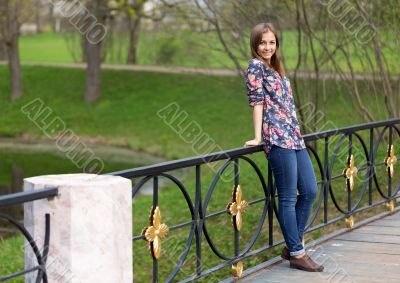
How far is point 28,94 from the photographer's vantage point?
35.3 m

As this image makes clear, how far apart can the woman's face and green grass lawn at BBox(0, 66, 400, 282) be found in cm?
804

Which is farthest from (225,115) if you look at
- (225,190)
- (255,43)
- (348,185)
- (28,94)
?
(255,43)

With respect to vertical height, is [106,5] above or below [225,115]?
→ above

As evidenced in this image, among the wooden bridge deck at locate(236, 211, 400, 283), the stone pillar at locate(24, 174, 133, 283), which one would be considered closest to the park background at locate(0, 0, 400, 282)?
the wooden bridge deck at locate(236, 211, 400, 283)

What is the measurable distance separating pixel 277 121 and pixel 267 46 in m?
0.51

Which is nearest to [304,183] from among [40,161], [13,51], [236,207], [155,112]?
[236,207]

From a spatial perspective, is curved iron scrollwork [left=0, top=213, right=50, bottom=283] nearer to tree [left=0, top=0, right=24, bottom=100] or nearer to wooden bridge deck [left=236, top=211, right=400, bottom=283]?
wooden bridge deck [left=236, top=211, right=400, bottom=283]

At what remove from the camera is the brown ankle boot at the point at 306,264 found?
6.62 metres

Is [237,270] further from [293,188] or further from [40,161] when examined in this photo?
[40,161]

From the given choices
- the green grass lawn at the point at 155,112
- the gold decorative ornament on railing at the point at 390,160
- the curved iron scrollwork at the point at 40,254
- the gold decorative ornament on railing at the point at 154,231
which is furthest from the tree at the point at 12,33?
the curved iron scrollwork at the point at 40,254

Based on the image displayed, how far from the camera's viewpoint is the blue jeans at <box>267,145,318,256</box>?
6.40 metres

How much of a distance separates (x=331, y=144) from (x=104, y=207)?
11.7 metres

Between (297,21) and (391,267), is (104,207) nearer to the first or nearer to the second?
(391,267)

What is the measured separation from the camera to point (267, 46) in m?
6.34
